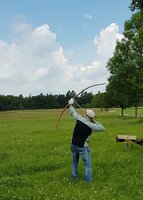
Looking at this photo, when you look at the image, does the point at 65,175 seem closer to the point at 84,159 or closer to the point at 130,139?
the point at 84,159

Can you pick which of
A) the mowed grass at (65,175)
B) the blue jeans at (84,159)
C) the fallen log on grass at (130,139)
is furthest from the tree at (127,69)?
the blue jeans at (84,159)

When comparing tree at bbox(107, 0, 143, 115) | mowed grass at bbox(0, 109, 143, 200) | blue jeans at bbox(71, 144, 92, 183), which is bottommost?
mowed grass at bbox(0, 109, 143, 200)

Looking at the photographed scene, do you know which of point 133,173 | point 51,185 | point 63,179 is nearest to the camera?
point 51,185

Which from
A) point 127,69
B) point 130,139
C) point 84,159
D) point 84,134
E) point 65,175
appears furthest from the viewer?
point 127,69

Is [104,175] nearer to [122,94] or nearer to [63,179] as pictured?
[63,179]

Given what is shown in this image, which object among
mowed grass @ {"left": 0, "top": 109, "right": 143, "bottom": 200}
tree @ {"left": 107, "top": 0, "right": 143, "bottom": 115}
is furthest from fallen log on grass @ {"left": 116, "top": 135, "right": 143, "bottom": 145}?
tree @ {"left": 107, "top": 0, "right": 143, "bottom": 115}

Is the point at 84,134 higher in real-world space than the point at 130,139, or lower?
higher

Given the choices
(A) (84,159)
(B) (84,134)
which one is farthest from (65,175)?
(B) (84,134)

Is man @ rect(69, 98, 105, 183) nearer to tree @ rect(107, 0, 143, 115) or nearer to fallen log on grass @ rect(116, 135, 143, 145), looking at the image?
fallen log on grass @ rect(116, 135, 143, 145)

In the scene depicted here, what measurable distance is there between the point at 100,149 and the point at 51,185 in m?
10.9

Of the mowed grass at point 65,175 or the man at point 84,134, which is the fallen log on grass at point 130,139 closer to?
the mowed grass at point 65,175

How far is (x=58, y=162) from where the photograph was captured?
20.6 metres

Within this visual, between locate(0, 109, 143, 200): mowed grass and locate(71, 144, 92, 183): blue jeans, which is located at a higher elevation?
locate(71, 144, 92, 183): blue jeans

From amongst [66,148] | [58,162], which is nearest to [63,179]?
[58,162]
